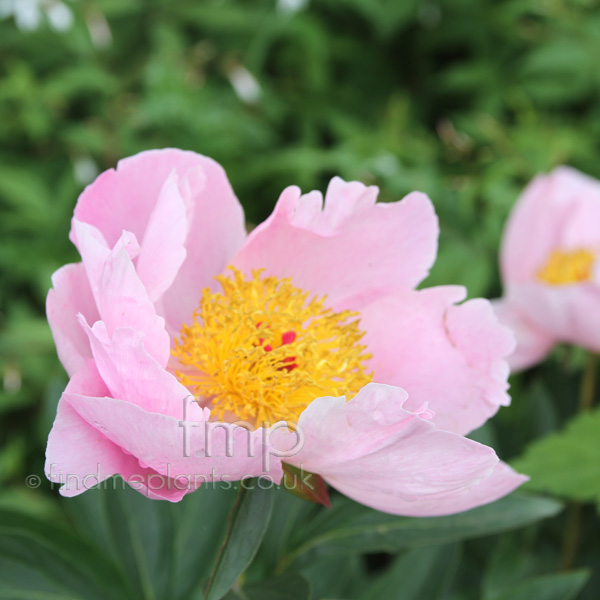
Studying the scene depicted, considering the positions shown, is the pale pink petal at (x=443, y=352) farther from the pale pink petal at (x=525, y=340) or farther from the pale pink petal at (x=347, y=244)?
the pale pink petal at (x=525, y=340)

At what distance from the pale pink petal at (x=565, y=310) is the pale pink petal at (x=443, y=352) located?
0.96 feet

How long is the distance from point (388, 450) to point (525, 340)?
48cm

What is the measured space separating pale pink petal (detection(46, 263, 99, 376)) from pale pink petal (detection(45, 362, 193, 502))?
17mm

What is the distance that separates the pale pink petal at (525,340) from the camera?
82 cm

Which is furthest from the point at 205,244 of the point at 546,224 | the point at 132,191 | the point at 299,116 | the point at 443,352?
the point at 299,116

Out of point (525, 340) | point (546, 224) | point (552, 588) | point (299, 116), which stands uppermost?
point (299, 116)

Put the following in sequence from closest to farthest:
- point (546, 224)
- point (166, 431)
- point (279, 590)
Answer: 1. point (166, 431)
2. point (279, 590)
3. point (546, 224)

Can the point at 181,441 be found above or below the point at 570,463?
above

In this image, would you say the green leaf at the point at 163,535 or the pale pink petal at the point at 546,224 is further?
the pale pink petal at the point at 546,224

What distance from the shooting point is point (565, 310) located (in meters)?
0.78

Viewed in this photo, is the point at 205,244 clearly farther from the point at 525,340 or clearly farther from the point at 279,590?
the point at 525,340

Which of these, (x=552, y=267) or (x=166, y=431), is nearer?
(x=166, y=431)

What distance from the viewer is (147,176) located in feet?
1.62

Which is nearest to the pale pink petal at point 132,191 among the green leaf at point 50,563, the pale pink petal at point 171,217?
the pale pink petal at point 171,217
